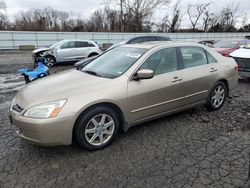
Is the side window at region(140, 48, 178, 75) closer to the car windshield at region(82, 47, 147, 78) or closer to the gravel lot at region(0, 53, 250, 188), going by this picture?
the car windshield at region(82, 47, 147, 78)

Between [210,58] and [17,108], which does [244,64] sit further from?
[17,108]

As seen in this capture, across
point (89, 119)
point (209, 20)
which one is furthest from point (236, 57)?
point (209, 20)

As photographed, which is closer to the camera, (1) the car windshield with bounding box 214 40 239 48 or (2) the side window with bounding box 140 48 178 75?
(2) the side window with bounding box 140 48 178 75

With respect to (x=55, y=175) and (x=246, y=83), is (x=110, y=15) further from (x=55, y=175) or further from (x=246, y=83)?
(x=55, y=175)

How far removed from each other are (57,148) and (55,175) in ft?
2.02

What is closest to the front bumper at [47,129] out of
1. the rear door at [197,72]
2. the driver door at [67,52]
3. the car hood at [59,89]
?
the car hood at [59,89]

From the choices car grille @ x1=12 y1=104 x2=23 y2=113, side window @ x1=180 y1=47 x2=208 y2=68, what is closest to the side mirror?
side window @ x1=180 y1=47 x2=208 y2=68

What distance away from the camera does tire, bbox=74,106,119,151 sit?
2.82 metres

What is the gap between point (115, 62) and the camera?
3.67 m

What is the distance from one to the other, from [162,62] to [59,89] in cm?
181

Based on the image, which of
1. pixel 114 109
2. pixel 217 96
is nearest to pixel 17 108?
pixel 114 109

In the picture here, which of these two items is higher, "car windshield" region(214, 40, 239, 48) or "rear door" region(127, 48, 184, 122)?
"car windshield" region(214, 40, 239, 48)

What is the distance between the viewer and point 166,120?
13.3ft

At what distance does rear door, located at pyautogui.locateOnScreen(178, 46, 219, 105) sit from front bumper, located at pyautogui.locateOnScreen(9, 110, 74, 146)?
2220 mm
